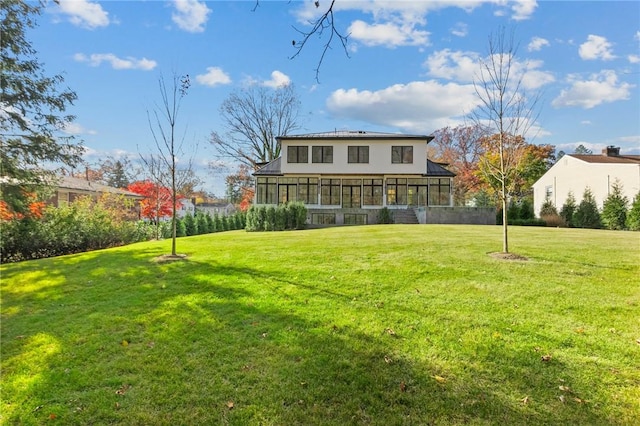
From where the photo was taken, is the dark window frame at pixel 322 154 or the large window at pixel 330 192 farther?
the large window at pixel 330 192

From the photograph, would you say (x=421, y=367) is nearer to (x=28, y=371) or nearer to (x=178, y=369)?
(x=178, y=369)

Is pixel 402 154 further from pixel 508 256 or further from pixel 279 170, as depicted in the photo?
pixel 508 256

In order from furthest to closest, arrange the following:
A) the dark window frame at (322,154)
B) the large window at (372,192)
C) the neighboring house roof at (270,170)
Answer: the large window at (372,192) < the neighboring house roof at (270,170) < the dark window frame at (322,154)

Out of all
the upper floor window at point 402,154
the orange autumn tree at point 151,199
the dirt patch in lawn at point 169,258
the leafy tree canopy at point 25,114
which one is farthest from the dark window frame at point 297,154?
the dirt patch in lawn at point 169,258

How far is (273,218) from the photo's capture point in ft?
59.1

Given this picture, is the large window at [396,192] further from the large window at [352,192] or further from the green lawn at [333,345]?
the green lawn at [333,345]

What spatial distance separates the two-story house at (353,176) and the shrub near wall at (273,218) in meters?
5.64

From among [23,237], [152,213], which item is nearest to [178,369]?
[23,237]

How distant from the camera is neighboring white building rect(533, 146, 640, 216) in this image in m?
21.0

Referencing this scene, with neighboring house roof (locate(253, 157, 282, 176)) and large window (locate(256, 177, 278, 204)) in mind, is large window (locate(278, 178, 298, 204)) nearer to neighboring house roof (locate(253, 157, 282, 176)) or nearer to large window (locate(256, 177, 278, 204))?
large window (locate(256, 177, 278, 204))

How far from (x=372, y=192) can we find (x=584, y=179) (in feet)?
48.7

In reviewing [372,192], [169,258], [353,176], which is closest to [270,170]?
[353,176]

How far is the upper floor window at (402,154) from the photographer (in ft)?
82.2

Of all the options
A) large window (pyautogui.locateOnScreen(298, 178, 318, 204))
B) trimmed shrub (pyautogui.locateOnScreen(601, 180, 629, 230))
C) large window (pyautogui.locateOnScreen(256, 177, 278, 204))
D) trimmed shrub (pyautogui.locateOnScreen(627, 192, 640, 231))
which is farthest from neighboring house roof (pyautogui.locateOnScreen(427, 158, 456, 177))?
large window (pyautogui.locateOnScreen(256, 177, 278, 204))
